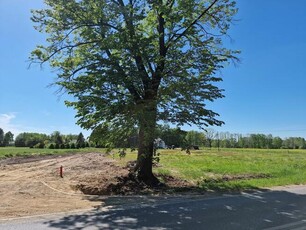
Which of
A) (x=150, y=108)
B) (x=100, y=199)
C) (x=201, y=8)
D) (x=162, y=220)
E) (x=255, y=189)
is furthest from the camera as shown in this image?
(x=201, y=8)

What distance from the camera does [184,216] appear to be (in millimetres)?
8992

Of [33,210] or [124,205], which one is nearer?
[33,210]

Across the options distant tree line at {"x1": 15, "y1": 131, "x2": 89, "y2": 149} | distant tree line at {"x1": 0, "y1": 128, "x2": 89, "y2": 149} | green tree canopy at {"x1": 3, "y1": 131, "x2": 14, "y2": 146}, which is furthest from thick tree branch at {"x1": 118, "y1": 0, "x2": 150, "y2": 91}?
green tree canopy at {"x1": 3, "y1": 131, "x2": 14, "y2": 146}

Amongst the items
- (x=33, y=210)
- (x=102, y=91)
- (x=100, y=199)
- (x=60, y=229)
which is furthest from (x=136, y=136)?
(x=60, y=229)

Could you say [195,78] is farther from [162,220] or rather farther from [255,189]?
[162,220]

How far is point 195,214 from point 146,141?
6.31 m

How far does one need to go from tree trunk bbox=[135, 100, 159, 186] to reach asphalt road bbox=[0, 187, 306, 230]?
337 centimetres

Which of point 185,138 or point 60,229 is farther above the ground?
point 185,138

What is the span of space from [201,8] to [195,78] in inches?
174

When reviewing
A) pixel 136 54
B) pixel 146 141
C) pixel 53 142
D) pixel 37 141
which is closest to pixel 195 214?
pixel 146 141

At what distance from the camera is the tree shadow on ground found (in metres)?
7.97

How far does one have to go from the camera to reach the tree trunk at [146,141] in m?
14.1

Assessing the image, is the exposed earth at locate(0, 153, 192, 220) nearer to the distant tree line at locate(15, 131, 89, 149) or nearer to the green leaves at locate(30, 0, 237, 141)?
→ the green leaves at locate(30, 0, 237, 141)

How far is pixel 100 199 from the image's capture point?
40.2 ft
